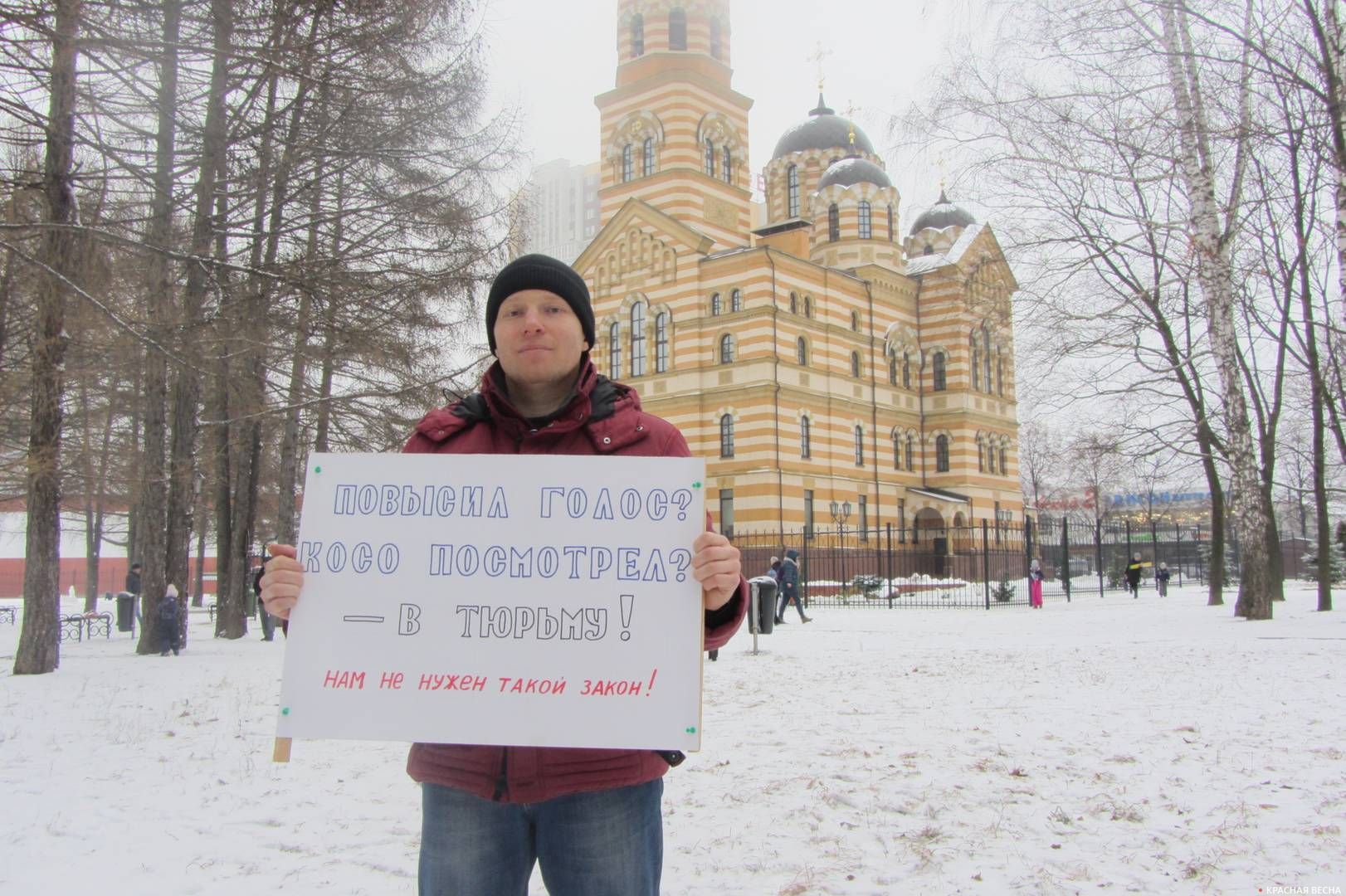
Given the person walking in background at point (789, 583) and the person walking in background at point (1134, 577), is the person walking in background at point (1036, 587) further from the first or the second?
the person walking in background at point (789, 583)

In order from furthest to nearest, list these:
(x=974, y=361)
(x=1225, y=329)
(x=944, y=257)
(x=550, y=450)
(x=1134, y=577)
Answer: (x=944, y=257)
(x=974, y=361)
(x=1134, y=577)
(x=1225, y=329)
(x=550, y=450)

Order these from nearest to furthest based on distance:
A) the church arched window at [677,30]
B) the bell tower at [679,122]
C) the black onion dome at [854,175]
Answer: the bell tower at [679,122]
the church arched window at [677,30]
the black onion dome at [854,175]

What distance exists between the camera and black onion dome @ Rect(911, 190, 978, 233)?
51.9 m

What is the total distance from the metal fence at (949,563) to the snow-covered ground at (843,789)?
1799 centimetres

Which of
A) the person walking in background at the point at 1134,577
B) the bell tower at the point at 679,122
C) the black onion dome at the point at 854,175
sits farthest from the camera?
the black onion dome at the point at 854,175

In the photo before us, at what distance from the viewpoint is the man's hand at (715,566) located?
259cm

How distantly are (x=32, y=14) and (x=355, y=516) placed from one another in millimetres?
7145

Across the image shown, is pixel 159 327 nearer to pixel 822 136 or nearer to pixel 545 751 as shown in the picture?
pixel 545 751

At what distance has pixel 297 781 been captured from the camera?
631 centimetres

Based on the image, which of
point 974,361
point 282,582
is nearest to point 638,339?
point 974,361

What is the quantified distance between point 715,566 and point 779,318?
36348 mm

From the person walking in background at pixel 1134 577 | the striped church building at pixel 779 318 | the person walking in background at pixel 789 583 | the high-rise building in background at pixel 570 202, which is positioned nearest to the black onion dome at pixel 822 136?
the striped church building at pixel 779 318

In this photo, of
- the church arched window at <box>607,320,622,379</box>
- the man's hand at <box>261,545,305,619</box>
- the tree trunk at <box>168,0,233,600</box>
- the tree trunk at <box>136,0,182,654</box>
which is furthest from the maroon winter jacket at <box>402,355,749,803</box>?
the church arched window at <box>607,320,622,379</box>

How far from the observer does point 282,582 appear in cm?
269
